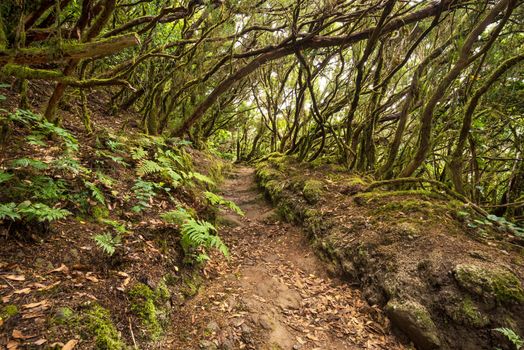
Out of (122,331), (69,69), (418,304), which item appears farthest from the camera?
(69,69)

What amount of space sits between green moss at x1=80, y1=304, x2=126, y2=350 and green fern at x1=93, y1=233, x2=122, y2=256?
0.54 meters

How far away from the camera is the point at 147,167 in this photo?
14.6ft

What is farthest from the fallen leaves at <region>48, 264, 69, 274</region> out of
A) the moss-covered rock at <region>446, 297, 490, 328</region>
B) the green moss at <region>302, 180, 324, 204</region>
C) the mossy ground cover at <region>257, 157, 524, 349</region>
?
the green moss at <region>302, 180, 324, 204</region>

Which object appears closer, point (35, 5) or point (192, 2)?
point (35, 5)

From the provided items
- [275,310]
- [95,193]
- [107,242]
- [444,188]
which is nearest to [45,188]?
[95,193]

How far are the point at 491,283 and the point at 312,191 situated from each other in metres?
3.51

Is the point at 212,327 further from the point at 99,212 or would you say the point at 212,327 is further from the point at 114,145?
the point at 114,145

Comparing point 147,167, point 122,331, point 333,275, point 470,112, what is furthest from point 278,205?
point 122,331

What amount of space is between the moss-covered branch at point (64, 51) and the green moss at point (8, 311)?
84.6 inches

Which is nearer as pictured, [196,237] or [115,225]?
[115,225]

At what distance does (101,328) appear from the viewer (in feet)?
6.95

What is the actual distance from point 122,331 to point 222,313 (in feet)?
3.78

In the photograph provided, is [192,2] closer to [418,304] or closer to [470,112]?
[470,112]

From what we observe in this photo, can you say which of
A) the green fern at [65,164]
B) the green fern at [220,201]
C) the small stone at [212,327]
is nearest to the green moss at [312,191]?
the green fern at [220,201]
